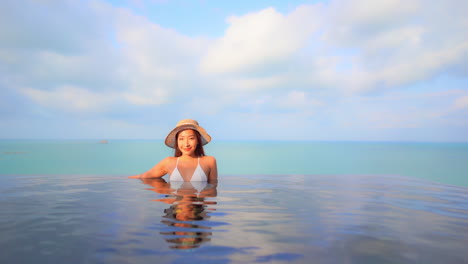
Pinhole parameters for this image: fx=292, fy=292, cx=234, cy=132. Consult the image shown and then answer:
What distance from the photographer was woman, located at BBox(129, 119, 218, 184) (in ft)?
20.5

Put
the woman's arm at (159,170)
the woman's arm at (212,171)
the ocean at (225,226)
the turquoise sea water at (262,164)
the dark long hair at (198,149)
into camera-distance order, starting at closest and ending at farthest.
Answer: the ocean at (225,226), the dark long hair at (198,149), the woman's arm at (212,171), the woman's arm at (159,170), the turquoise sea water at (262,164)

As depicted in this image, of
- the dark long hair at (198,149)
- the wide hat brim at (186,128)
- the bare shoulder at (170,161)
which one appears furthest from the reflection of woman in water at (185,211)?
the wide hat brim at (186,128)

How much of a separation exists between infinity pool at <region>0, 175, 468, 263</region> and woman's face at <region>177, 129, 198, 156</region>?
0.77 m

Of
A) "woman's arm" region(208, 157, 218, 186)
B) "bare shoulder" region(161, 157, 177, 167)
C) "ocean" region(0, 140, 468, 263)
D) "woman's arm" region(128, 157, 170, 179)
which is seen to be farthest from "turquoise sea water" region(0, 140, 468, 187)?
"ocean" region(0, 140, 468, 263)

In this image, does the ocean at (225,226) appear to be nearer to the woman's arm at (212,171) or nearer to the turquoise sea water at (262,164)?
the woman's arm at (212,171)

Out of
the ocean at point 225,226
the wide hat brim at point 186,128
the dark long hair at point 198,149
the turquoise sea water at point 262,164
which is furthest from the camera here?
the turquoise sea water at point 262,164

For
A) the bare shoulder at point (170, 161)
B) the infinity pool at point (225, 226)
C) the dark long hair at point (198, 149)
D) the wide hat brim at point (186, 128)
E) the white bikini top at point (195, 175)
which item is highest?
the wide hat brim at point (186, 128)

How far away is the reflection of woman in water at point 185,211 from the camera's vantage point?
116 inches

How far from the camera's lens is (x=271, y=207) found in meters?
4.76

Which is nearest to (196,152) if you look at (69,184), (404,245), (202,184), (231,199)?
(202,184)

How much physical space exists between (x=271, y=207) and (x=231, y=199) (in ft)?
2.90

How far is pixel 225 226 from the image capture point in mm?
3494

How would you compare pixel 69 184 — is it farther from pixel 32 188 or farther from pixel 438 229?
pixel 438 229

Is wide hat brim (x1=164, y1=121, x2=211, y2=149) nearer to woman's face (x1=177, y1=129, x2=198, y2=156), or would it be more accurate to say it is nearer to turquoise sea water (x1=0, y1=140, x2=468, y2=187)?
woman's face (x1=177, y1=129, x2=198, y2=156)
